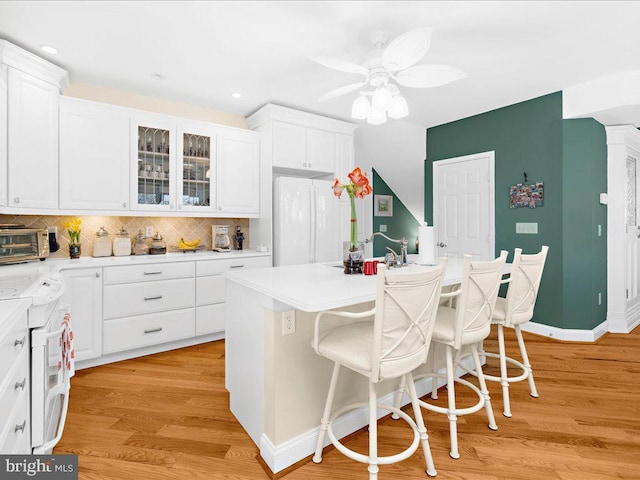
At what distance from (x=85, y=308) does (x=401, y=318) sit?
8.67 feet

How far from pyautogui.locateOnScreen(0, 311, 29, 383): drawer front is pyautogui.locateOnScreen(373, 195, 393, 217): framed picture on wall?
221 inches

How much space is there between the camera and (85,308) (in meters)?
2.79

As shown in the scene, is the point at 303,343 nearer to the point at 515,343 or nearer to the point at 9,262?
the point at 9,262

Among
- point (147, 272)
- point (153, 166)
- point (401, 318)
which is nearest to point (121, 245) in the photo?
point (147, 272)

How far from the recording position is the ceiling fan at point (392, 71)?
1954 mm

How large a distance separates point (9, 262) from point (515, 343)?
4.40 m

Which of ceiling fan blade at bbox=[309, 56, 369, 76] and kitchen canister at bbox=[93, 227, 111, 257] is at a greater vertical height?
ceiling fan blade at bbox=[309, 56, 369, 76]

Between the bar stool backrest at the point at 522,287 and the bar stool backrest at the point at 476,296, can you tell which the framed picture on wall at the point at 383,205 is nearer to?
the bar stool backrest at the point at 522,287

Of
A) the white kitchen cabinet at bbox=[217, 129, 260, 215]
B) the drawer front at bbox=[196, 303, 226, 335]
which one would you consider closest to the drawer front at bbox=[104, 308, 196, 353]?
the drawer front at bbox=[196, 303, 226, 335]

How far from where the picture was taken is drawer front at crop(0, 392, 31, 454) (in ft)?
3.77

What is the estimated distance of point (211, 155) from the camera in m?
3.66

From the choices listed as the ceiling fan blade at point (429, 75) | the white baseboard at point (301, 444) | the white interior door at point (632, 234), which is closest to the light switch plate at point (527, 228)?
the white interior door at point (632, 234)

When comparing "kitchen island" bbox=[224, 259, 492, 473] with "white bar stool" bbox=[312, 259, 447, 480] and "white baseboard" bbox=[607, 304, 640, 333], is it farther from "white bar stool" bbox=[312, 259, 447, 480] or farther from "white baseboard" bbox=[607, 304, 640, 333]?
"white baseboard" bbox=[607, 304, 640, 333]

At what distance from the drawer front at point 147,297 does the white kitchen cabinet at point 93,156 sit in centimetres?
77
